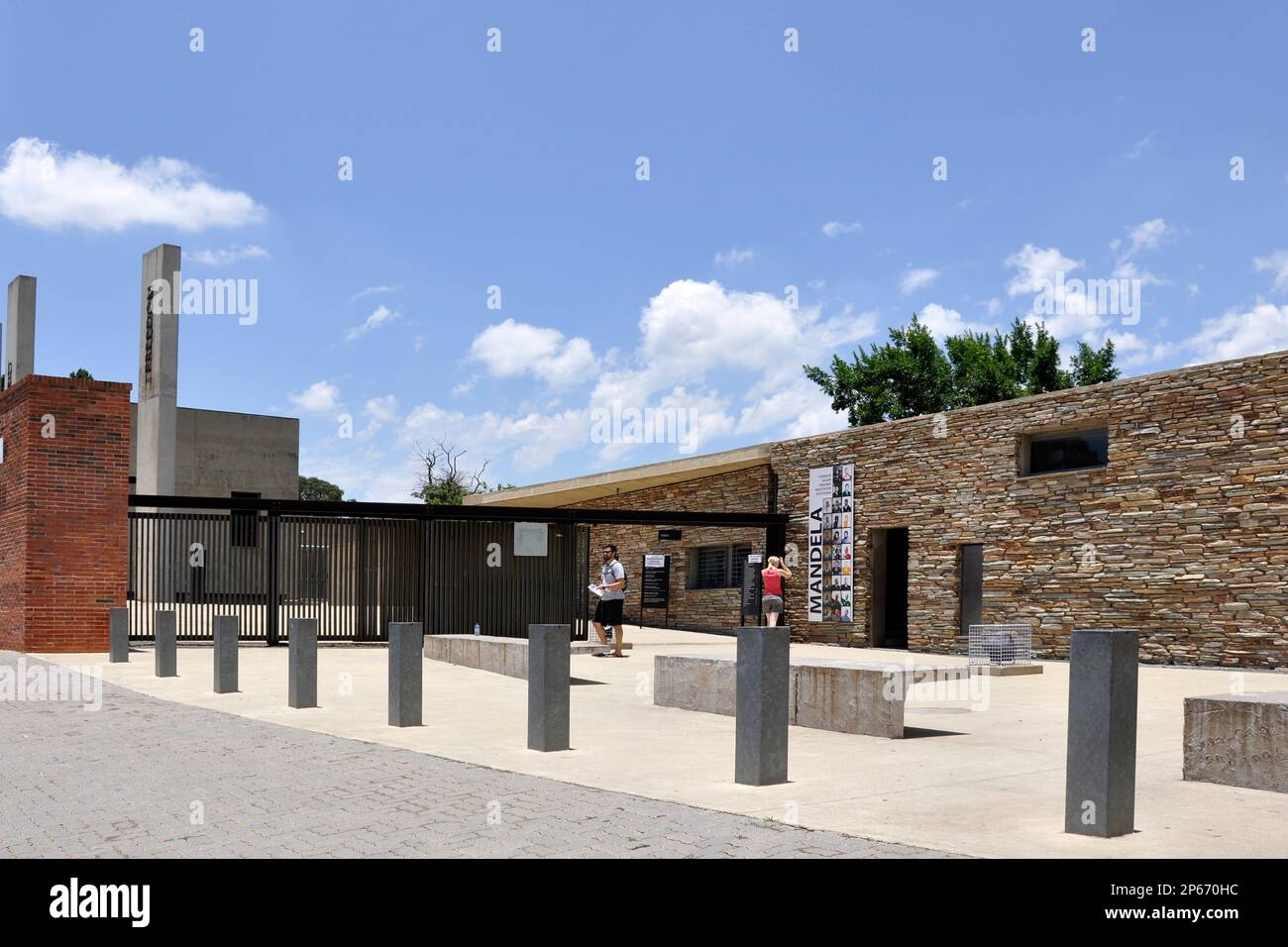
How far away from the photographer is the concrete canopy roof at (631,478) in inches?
1089

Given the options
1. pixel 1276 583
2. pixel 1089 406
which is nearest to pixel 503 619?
pixel 1089 406

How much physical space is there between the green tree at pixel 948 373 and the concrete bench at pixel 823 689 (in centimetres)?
3328

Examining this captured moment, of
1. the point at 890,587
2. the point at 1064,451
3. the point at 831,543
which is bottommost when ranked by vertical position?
the point at 890,587

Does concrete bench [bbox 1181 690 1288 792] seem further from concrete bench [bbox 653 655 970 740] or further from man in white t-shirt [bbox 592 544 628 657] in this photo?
man in white t-shirt [bbox 592 544 628 657]

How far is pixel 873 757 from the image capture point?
8.60 metres

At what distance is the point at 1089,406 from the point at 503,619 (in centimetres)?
1142

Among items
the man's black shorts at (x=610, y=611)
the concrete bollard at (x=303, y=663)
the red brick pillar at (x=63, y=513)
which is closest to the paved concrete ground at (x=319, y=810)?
the concrete bollard at (x=303, y=663)

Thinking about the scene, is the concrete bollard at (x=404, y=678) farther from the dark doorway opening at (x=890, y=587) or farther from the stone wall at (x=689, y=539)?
the stone wall at (x=689, y=539)

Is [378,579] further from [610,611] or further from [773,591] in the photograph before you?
[773,591]

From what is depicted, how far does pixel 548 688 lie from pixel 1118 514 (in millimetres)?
13138

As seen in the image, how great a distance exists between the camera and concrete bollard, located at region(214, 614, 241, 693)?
13.1m

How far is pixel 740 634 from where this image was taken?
7.35m

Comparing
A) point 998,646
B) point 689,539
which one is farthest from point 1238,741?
point 689,539
